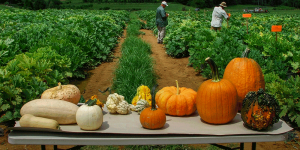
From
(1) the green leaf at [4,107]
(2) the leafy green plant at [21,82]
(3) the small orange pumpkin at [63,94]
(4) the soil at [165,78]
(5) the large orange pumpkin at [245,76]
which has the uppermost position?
(5) the large orange pumpkin at [245,76]

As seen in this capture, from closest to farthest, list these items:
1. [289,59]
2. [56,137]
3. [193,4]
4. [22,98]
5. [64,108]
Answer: [56,137], [64,108], [22,98], [289,59], [193,4]

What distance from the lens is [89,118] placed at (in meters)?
2.04

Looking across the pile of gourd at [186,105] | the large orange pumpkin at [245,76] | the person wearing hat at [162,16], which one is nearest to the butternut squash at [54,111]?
the pile of gourd at [186,105]

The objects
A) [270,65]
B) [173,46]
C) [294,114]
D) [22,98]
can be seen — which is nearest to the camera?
[294,114]

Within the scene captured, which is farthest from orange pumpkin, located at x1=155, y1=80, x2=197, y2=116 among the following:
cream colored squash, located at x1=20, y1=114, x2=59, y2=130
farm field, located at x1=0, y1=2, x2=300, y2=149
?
cream colored squash, located at x1=20, y1=114, x2=59, y2=130

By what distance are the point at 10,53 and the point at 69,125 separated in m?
4.83

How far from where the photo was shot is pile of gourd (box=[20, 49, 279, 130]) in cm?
206

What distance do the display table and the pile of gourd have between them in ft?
0.21

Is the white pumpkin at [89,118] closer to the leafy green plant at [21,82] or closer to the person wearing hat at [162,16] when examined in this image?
the leafy green plant at [21,82]

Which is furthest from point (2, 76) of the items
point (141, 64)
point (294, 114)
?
point (294, 114)

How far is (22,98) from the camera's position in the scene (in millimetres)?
4680

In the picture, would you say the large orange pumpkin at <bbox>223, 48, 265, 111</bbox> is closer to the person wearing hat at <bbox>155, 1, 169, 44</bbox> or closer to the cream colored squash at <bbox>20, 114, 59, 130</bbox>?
the cream colored squash at <bbox>20, 114, 59, 130</bbox>

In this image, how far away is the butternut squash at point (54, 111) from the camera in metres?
2.19

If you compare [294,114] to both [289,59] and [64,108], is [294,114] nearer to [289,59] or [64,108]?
[289,59]
